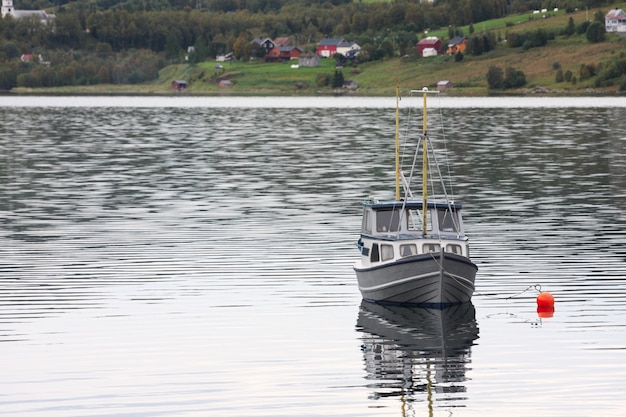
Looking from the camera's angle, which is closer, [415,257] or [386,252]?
[415,257]

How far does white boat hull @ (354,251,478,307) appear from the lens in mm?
51500

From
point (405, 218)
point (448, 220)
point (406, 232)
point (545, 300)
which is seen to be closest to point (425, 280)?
point (406, 232)

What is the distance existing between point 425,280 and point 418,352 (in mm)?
7164

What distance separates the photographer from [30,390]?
132 feet

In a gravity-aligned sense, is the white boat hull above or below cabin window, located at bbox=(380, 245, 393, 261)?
below

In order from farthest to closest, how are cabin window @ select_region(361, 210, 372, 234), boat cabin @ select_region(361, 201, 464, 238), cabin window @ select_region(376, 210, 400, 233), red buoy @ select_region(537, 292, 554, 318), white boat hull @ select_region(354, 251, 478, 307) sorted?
1. cabin window @ select_region(361, 210, 372, 234)
2. cabin window @ select_region(376, 210, 400, 233)
3. boat cabin @ select_region(361, 201, 464, 238)
4. red buoy @ select_region(537, 292, 554, 318)
5. white boat hull @ select_region(354, 251, 478, 307)

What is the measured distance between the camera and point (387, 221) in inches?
2196

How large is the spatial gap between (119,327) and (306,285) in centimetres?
1151

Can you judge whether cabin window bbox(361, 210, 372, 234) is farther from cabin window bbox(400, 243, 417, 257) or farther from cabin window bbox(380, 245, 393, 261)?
cabin window bbox(400, 243, 417, 257)

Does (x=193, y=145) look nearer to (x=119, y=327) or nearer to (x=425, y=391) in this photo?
(x=119, y=327)

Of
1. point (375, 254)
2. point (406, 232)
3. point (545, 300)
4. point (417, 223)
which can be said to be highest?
point (406, 232)

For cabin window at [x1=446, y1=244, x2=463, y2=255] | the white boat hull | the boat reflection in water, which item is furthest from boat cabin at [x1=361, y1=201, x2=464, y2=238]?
the boat reflection in water

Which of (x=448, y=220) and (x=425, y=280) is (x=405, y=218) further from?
(x=425, y=280)

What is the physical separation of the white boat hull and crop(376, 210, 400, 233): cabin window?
2516 millimetres
